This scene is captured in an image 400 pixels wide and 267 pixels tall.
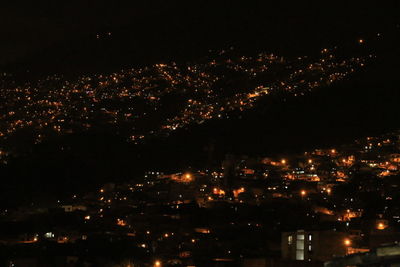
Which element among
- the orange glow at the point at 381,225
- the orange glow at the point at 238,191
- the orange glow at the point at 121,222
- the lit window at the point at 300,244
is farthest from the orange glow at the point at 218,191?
the lit window at the point at 300,244

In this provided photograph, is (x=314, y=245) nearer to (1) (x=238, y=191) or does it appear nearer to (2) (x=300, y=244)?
(2) (x=300, y=244)

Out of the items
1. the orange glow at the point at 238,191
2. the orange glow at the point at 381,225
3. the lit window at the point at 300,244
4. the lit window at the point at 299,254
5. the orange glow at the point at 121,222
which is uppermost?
the orange glow at the point at 238,191

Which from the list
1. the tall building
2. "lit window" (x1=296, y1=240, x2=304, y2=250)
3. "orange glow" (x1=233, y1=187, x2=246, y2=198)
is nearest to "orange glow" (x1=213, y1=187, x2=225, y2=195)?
"orange glow" (x1=233, y1=187, x2=246, y2=198)

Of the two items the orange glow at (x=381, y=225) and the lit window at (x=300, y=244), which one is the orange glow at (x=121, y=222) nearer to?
the orange glow at (x=381, y=225)

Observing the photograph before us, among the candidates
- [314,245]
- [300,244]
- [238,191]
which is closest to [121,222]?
Result: [238,191]

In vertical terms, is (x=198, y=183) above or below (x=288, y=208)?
above

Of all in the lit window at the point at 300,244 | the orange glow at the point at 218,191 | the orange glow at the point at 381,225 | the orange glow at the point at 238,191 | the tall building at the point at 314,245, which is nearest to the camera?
the tall building at the point at 314,245

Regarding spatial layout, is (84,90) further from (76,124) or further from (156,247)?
(156,247)

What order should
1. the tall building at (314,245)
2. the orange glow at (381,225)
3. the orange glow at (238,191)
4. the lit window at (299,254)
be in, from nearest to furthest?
A: the tall building at (314,245), the lit window at (299,254), the orange glow at (381,225), the orange glow at (238,191)

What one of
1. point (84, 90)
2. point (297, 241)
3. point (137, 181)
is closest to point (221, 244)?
point (297, 241)

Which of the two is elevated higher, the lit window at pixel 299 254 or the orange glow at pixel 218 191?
the orange glow at pixel 218 191

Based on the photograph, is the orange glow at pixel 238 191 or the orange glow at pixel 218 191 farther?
the orange glow at pixel 218 191
